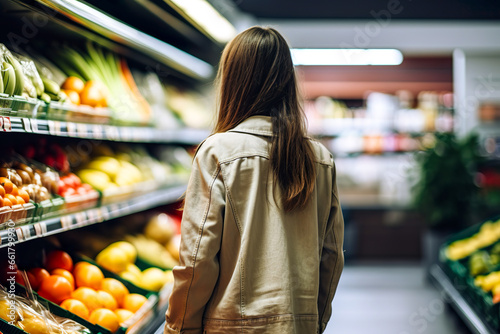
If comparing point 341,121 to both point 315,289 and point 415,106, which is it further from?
point 315,289

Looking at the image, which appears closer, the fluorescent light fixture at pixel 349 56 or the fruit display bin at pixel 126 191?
the fruit display bin at pixel 126 191

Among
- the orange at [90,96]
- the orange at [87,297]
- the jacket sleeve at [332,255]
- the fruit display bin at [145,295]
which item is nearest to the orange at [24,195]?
the orange at [87,297]

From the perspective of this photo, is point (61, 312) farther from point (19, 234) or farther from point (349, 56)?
point (349, 56)

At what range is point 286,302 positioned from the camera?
1.59 meters

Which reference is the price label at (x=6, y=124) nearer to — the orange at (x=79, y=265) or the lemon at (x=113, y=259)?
the orange at (x=79, y=265)

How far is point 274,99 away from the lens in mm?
1675

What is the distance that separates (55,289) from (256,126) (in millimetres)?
1112

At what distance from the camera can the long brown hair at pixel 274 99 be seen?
1621mm

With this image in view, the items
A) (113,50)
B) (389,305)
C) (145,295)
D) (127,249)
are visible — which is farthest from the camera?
(389,305)

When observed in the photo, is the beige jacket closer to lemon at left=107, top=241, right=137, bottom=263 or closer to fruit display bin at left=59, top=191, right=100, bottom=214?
fruit display bin at left=59, top=191, right=100, bottom=214

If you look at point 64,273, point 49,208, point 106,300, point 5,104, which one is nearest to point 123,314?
point 106,300

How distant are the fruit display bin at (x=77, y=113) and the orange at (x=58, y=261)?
623 mm

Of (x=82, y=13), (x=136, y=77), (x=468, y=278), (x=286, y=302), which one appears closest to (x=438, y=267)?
(x=468, y=278)

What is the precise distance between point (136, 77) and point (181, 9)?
0.80m
